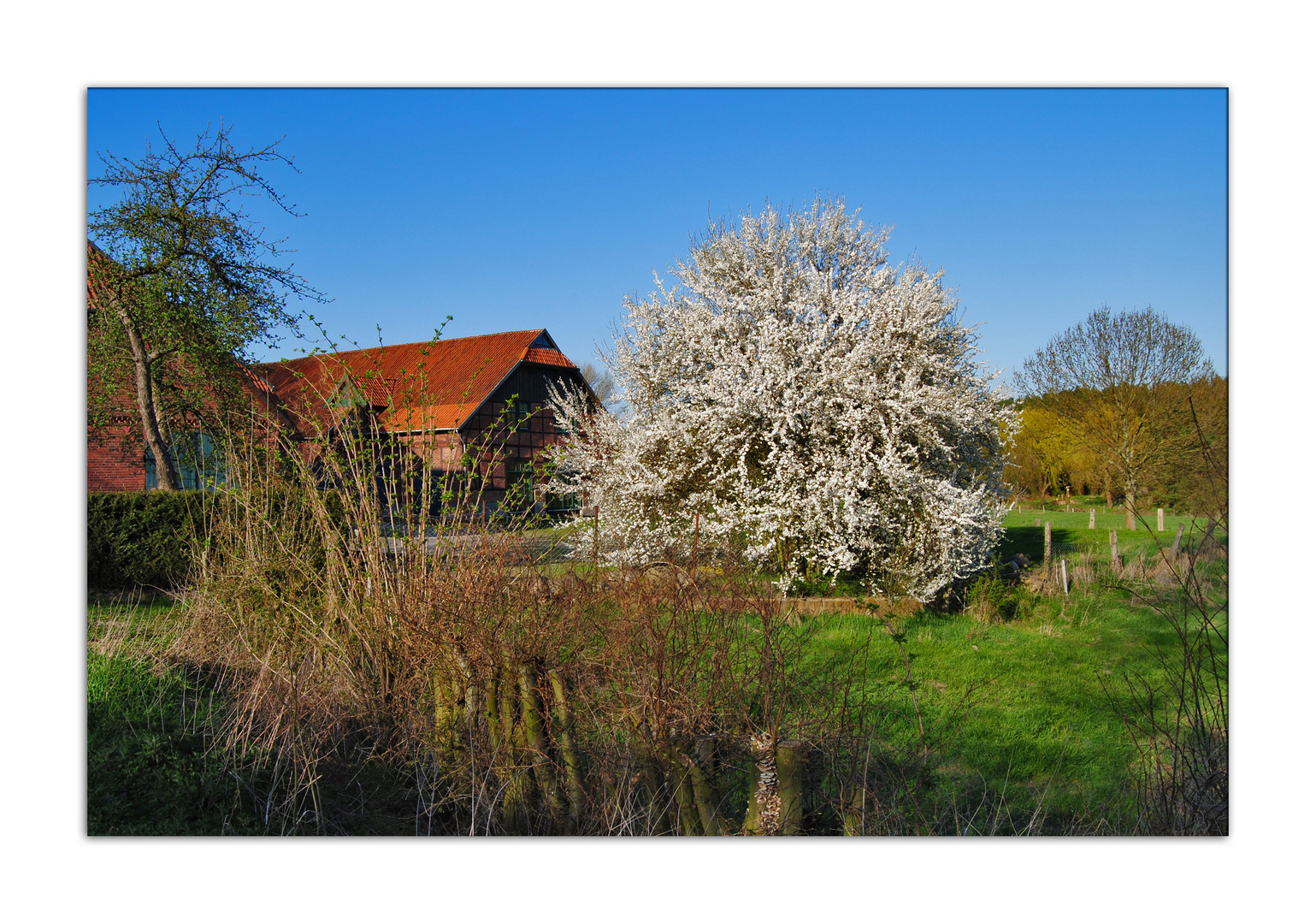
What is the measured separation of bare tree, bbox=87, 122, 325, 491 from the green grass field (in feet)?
6.84

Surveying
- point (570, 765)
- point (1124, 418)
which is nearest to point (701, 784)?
point (570, 765)

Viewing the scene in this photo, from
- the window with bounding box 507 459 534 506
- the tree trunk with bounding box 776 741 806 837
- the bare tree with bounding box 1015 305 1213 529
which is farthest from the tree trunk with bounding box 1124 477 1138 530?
the window with bounding box 507 459 534 506

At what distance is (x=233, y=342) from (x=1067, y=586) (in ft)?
28.5

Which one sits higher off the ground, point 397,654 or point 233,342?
point 233,342

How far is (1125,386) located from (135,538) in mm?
8738

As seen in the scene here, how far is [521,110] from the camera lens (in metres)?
3.55

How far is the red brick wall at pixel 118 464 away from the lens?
6.51 m

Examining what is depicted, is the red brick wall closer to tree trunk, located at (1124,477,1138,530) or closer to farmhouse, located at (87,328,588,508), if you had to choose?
farmhouse, located at (87,328,588,508)

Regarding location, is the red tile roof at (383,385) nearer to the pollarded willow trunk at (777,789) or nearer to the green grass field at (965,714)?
the green grass field at (965,714)

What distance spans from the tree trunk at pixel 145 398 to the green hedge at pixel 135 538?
0.32 meters

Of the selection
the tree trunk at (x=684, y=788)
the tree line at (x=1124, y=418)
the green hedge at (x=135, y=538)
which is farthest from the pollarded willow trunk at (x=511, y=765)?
the green hedge at (x=135, y=538)
